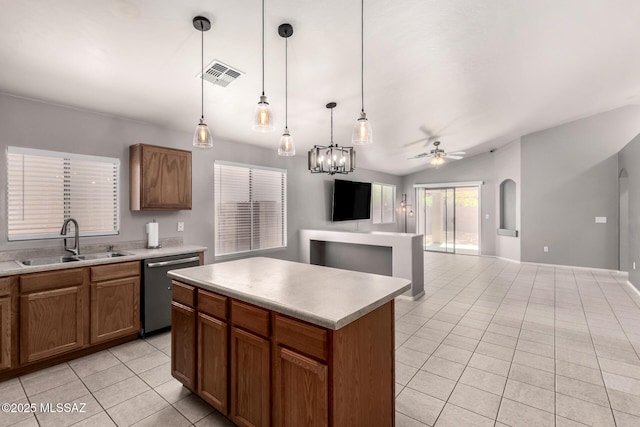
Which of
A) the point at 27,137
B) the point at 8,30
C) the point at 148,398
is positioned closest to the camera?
the point at 8,30

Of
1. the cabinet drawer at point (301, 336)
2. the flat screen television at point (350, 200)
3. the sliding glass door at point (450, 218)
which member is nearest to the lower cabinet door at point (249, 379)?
the cabinet drawer at point (301, 336)

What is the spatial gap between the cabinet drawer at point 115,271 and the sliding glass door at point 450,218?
8.56m

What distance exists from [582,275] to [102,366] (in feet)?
26.6

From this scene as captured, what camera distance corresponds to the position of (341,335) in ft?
4.50

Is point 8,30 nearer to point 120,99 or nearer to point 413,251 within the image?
point 120,99

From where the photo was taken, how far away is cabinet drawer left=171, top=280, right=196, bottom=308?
6.79 feet

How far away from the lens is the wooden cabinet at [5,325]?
233 centimetres

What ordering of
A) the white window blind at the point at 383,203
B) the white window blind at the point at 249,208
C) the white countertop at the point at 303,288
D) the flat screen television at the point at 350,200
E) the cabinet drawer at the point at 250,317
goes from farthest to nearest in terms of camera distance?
1. the white window blind at the point at 383,203
2. the flat screen television at the point at 350,200
3. the white window blind at the point at 249,208
4. the cabinet drawer at the point at 250,317
5. the white countertop at the point at 303,288

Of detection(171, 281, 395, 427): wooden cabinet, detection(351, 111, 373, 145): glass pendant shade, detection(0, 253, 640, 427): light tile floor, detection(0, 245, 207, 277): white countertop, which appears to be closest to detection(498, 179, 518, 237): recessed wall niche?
detection(0, 253, 640, 427): light tile floor

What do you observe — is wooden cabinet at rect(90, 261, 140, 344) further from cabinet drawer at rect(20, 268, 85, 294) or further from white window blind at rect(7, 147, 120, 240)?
white window blind at rect(7, 147, 120, 240)

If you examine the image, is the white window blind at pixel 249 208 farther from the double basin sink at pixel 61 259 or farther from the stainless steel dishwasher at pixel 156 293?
the double basin sink at pixel 61 259

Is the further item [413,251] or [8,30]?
[413,251]

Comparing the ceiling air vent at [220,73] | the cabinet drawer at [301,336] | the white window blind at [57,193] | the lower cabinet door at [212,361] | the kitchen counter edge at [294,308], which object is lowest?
the lower cabinet door at [212,361]

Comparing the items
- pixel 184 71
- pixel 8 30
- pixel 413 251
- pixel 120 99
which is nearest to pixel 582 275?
pixel 413 251
